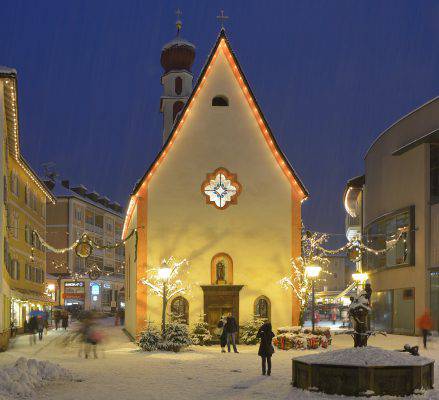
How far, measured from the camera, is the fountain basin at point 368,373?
16.1 meters

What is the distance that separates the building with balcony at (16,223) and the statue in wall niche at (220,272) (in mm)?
9330

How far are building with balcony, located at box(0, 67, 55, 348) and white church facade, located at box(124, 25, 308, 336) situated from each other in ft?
19.8

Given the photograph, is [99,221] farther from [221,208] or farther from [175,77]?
[221,208]

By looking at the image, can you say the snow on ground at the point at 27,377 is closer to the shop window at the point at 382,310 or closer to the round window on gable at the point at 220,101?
the round window on gable at the point at 220,101

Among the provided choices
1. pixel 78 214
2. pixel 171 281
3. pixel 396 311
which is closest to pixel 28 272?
pixel 171 281

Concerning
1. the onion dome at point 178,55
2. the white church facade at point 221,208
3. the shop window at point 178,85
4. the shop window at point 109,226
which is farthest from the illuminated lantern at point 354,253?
the shop window at point 109,226

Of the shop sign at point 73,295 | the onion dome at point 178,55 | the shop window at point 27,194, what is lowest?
the shop sign at point 73,295

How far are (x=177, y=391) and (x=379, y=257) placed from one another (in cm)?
3622

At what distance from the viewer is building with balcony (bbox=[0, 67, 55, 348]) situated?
1190 inches

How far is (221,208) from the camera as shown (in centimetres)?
3441

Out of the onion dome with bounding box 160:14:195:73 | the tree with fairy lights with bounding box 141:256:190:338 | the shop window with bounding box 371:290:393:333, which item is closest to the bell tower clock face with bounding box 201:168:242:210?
the tree with fairy lights with bounding box 141:256:190:338

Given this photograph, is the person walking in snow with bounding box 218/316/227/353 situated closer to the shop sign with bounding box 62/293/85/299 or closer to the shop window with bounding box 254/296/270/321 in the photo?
the shop window with bounding box 254/296/270/321

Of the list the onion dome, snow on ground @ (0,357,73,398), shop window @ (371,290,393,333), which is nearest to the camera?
snow on ground @ (0,357,73,398)

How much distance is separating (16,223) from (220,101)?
54.4 ft
